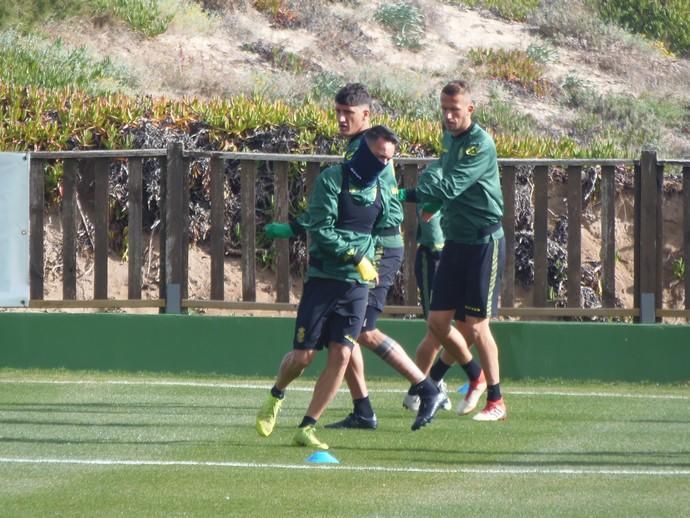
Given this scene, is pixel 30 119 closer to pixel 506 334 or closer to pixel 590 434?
pixel 506 334

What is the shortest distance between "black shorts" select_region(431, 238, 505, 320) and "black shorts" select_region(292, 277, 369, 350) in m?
1.40

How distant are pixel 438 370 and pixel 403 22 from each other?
16.4 meters

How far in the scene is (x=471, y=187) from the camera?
1013cm

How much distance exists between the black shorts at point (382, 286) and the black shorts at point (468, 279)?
31 cm

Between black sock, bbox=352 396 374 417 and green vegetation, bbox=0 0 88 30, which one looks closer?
black sock, bbox=352 396 374 417

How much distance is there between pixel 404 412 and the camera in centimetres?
1060

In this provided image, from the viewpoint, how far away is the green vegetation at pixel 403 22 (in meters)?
25.9

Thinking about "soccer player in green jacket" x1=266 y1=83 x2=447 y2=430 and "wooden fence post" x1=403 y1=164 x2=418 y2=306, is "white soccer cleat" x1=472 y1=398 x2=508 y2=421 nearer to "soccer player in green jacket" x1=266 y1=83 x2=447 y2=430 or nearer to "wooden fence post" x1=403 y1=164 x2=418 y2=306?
"soccer player in green jacket" x1=266 y1=83 x2=447 y2=430

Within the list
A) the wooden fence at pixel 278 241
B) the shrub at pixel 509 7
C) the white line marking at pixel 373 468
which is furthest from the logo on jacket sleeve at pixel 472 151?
→ the shrub at pixel 509 7

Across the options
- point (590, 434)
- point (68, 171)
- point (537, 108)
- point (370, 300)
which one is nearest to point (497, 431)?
point (590, 434)

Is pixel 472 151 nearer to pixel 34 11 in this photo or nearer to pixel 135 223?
pixel 135 223

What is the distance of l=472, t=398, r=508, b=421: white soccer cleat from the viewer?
10078mm

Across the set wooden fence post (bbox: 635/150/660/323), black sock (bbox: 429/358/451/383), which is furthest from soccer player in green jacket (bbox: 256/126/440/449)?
wooden fence post (bbox: 635/150/660/323)

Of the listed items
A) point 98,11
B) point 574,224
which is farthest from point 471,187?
point 98,11
